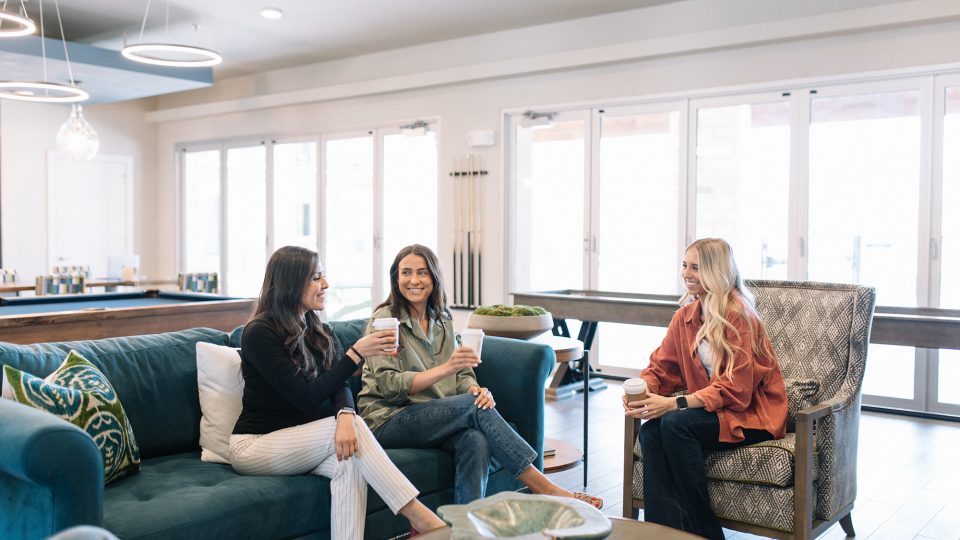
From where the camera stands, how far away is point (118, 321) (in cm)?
456

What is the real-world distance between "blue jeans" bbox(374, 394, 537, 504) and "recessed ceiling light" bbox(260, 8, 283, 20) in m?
4.67

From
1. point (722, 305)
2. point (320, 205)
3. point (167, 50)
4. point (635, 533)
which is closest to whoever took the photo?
point (635, 533)

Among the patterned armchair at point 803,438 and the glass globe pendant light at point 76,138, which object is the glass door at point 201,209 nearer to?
the glass globe pendant light at point 76,138

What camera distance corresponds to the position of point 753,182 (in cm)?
601

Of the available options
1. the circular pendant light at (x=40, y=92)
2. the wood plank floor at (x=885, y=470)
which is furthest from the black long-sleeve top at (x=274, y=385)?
the circular pendant light at (x=40, y=92)

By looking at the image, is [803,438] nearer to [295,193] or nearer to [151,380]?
→ [151,380]

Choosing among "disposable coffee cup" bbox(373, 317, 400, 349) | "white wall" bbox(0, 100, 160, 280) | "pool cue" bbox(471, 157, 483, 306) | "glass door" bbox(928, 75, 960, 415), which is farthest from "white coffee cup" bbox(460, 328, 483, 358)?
"white wall" bbox(0, 100, 160, 280)

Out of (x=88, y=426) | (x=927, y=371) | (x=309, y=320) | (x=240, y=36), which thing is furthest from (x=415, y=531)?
(x=240, y=36)

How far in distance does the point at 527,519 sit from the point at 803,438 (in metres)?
1.25

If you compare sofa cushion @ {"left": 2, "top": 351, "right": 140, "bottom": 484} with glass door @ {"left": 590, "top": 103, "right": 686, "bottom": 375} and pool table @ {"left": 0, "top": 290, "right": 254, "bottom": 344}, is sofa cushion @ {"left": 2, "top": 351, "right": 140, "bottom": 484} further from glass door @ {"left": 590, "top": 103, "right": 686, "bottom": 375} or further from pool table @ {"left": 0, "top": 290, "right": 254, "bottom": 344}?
glass door @ {"left": 590, "top": 103, "right": 686, "bottom": 375}

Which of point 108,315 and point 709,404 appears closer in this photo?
point 709,404

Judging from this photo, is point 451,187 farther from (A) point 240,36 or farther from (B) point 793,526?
(B) point 793,526

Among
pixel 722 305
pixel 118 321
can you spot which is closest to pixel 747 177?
pixel 722 305

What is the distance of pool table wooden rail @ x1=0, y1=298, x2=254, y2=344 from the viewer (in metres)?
4.14
